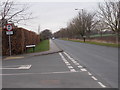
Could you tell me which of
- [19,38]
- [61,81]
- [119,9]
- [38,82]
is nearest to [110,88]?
[61,81]

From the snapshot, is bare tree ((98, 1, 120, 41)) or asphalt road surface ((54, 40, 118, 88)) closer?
asphalt road surface ((54, 40, 118, 88))

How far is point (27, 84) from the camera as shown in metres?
6.60

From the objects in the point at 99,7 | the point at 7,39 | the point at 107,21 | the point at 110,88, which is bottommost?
the point at 110,88

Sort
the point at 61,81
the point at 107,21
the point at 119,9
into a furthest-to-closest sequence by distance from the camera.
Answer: the point at 107,21 < the point at 119,9 < the point at 61,81

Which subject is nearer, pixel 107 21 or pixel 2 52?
pixel 2 52

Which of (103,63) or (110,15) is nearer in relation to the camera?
(103,63)

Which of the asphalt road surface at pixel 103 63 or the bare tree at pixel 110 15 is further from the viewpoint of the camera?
the bare tree at pixel 110 15

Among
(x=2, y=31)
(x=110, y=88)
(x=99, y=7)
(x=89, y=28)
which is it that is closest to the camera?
(x=110, y=88)

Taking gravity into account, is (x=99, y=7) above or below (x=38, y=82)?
above

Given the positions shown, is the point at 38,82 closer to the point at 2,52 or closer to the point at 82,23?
the point at 2,52

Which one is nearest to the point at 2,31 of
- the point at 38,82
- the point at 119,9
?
the point at 38,82

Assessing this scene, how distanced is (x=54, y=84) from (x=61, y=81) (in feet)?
1.70

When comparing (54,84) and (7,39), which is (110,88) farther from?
(7,39)

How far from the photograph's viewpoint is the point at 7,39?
1744 cm
